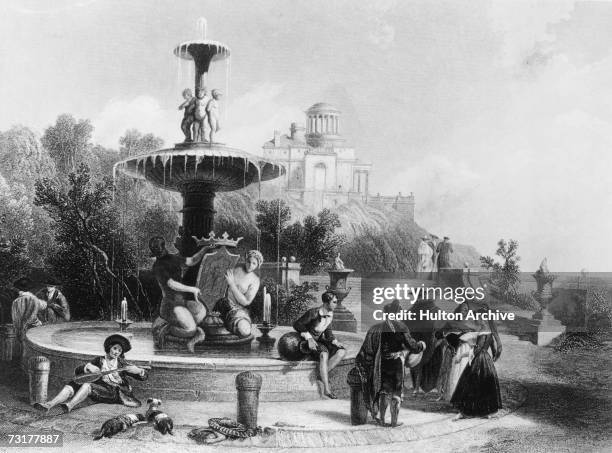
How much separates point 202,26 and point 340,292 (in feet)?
14.8

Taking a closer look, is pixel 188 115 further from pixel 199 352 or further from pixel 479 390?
pixel 479 390

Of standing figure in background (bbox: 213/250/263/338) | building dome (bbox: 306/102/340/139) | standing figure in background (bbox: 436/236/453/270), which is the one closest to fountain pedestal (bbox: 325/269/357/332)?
standing figure in background (bbox: 436/236/453/270)

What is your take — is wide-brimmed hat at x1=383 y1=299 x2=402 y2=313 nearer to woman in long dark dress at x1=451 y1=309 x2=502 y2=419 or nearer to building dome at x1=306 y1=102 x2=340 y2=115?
woman in long dark dress at x1=451 y1=309 x2=502 y2=419

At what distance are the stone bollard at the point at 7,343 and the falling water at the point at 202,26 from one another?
523 centimetres

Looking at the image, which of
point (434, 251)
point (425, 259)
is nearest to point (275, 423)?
point (425, 259)

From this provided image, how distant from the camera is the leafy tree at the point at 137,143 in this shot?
10.3 metres

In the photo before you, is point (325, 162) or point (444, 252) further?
point (325, 162)

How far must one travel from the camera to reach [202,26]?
9.88 m

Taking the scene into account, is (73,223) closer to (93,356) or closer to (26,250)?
(26,250)

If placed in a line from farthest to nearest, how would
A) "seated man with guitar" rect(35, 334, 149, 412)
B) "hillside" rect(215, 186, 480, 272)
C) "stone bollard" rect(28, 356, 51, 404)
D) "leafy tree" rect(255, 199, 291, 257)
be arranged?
"leafy tree" rect(255, 199, 291, 257) < "hillside" rect(215, 186, 480, 272) < "stone bollard" rect(28, 356, 51, 404) < "seated man with guitar" rect(35, 334, 149, 412)

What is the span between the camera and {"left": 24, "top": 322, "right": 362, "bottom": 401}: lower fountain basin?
8008mm

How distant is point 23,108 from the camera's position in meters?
9.96

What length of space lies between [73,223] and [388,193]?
17.2 ft

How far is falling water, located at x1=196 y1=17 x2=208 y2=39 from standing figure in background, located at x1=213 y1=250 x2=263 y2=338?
342 centimetres
